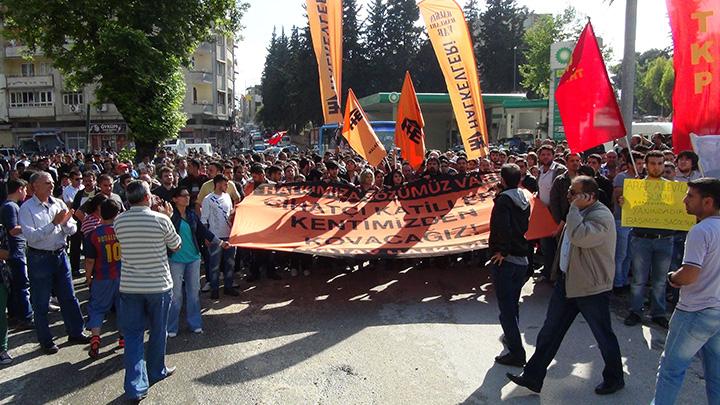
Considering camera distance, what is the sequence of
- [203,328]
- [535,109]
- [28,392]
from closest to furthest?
[28,392] → [203,328] → [535,109]

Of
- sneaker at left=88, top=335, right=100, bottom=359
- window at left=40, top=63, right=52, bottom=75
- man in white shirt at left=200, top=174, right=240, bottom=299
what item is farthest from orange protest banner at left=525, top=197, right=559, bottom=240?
window at left=40, top=63, right=52, bottom=75

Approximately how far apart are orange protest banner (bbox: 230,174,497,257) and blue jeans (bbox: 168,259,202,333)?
1022mm

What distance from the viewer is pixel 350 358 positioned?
538cm

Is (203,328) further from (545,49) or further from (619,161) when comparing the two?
(545,49)

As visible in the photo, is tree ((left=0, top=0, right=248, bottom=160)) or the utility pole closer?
the utility pole

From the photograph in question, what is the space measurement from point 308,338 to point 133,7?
18542mm

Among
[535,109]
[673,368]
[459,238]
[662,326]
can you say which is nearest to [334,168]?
[459,238]

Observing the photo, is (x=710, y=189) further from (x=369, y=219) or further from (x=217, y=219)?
(x=217, y=219)

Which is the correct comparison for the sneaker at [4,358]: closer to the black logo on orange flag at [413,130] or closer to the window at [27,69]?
the black logo on orange flag at [413,130]

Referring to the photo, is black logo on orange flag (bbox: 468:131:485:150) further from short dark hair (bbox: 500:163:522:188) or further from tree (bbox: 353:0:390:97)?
tree (bbox: 353:0:390:97)

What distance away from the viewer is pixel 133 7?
20.1 metres

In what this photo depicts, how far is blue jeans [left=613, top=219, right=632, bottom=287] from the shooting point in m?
7.34

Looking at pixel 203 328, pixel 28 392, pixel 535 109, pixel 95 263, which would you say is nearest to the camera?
pixel 28 392

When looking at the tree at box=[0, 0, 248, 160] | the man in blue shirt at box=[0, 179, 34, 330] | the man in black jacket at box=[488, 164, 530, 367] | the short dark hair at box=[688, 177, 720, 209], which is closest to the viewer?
the short dark hair at box=[688, 177, 720, 209]
